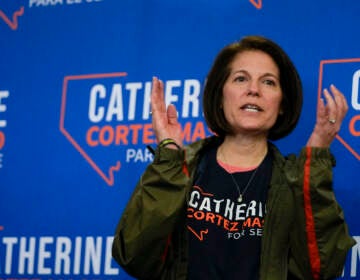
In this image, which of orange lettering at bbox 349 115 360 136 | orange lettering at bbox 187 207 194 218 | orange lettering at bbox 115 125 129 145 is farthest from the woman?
orange lettering at bbox 115 125 129 145

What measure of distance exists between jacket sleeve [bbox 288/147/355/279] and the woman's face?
0.17 m

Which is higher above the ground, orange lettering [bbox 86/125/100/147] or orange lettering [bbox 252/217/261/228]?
orange lettering [bbox 86/125/100/147]

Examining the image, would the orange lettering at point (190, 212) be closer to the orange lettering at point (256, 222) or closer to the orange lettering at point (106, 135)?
the orange lettering at point (256, 222)

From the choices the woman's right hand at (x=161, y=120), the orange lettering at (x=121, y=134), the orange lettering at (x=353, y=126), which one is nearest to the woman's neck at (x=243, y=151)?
the woman's right hand at (x=161, y=120)

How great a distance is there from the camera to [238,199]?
5.32 feet

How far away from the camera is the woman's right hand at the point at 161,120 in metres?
1.65

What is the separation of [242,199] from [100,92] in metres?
0.79

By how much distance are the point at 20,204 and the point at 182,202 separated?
2.95 feet

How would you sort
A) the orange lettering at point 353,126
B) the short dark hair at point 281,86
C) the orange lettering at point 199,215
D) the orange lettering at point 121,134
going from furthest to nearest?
1. the orange lettering at point 121,134
2. the orange lettering at point 353,126
3. the short dark hair at point 281,86
4. the orange lettering at point 199,215

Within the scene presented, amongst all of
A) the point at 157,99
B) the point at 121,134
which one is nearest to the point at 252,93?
the point at 157,99

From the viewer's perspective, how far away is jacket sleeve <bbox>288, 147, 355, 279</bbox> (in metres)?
1.52

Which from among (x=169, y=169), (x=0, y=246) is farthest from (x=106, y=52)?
(x=169, y=169)

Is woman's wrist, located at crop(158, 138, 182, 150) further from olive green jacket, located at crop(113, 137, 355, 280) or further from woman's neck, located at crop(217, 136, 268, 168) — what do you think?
woman's neck, located at crop(217, 136, 268, 168)

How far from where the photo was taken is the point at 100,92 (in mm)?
2277
